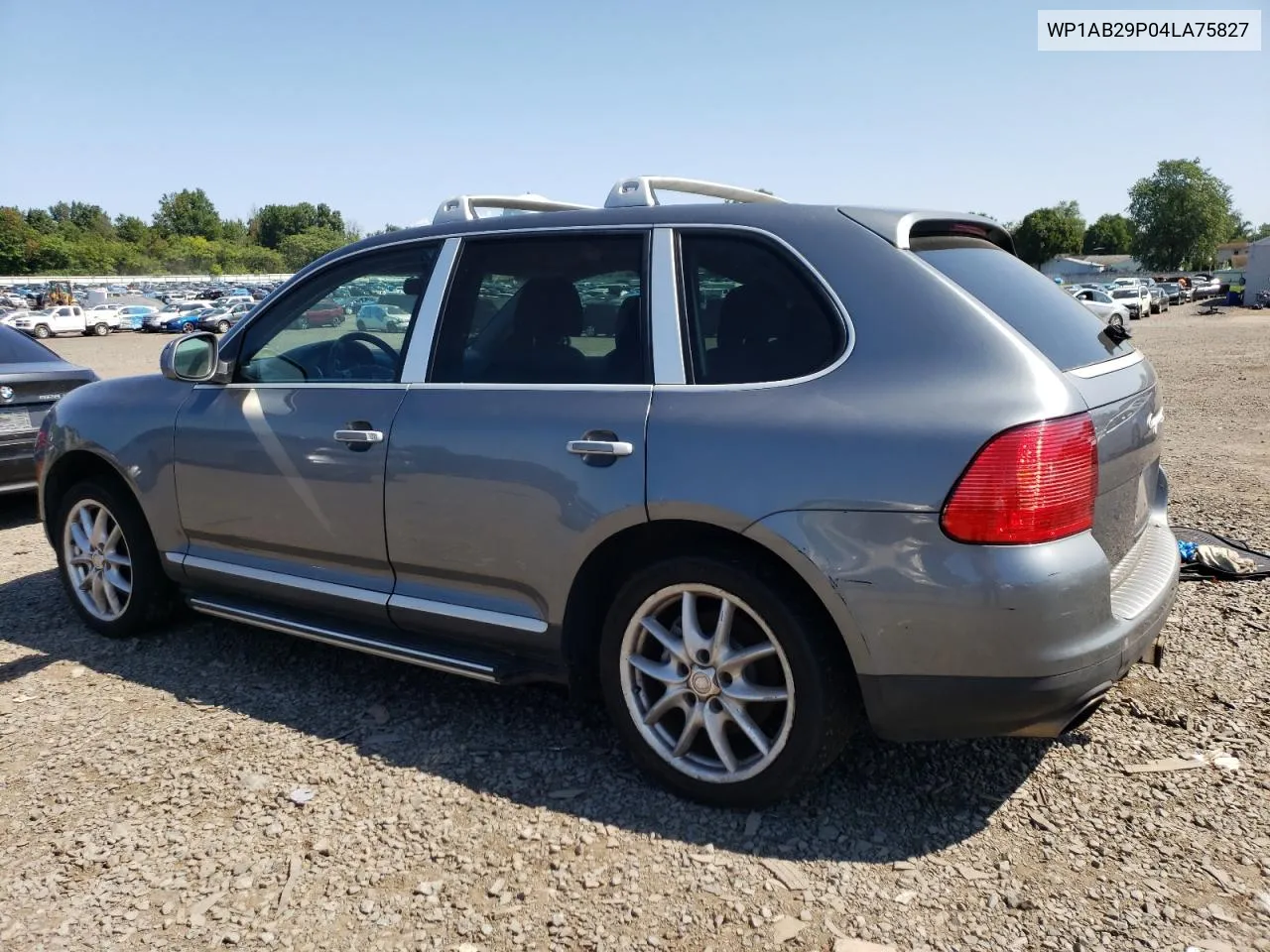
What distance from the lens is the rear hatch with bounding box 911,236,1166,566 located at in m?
2.72

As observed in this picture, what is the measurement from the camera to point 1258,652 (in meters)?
3.97

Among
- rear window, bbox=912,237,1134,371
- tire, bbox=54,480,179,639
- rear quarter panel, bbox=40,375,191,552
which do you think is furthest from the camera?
tire, bbox=54,480,179,639

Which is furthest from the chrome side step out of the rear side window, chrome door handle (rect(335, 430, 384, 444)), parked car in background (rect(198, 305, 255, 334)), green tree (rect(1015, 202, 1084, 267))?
green tree (rect(1015, 202, 1084, 267))

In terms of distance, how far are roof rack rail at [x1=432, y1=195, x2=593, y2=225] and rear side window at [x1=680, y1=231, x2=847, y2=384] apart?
2.70ft

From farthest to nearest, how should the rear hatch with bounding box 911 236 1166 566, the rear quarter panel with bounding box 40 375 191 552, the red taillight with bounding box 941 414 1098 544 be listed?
the rear quarter panel with bounding box 40 375 191 552, the rear hatch with bounding box 911 236 1166 566, the red taillight with bounding box 941 414 1098 544

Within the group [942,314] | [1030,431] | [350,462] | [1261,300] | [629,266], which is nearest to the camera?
[1030,431]

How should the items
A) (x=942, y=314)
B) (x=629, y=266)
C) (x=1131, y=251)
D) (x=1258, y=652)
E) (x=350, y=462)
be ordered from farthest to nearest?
(x=1131, y=251), (x=1258, y=652), (x=350, y=462), (x=629, y=266), (x=942, y=314)

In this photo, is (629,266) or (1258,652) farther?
(1258,652)

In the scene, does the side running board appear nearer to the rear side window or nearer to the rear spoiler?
the rear side window

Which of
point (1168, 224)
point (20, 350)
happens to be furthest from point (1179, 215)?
point (20, 350)

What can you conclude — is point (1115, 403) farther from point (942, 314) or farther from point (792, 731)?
point (792, 731)

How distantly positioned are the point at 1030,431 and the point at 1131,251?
482 feet

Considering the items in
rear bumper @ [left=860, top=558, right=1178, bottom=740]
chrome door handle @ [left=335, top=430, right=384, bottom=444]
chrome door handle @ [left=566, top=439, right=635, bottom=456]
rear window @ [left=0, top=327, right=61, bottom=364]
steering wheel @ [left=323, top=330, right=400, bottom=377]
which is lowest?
rear bumper @ [left=860, top=558, right=1178, bottom=740]

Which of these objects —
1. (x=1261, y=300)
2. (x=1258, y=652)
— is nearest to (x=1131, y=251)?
(x=1261, y=300)
